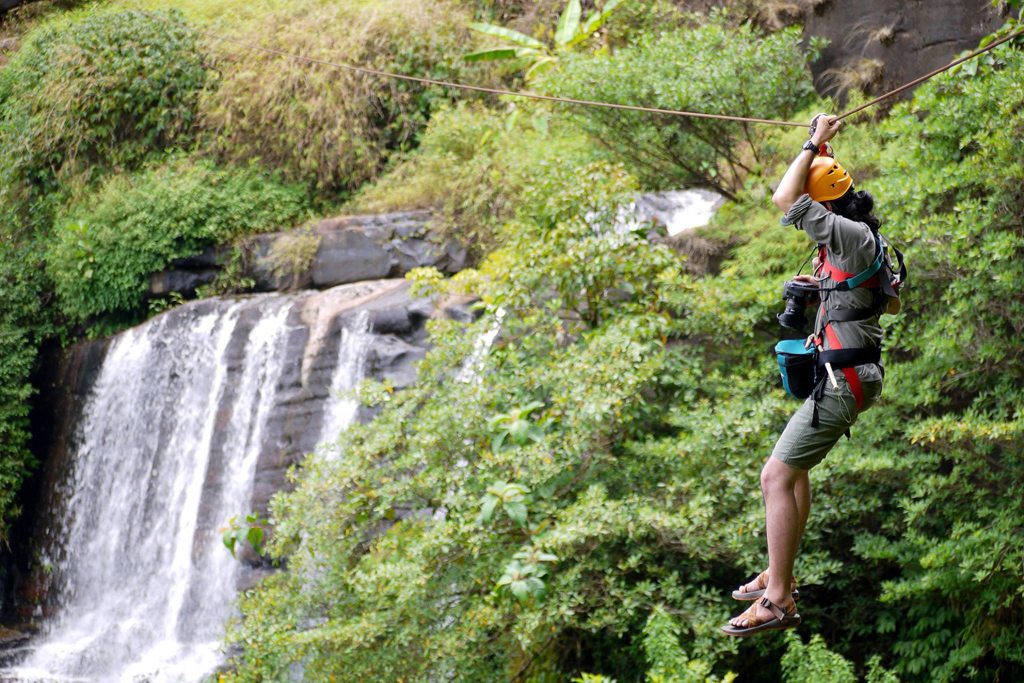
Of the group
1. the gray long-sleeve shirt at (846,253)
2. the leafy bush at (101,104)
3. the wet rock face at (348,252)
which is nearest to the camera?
the gray long-sleeve shirt at (846,253)

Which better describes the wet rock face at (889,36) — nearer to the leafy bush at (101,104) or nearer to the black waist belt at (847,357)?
the black waist belt at (847,357)

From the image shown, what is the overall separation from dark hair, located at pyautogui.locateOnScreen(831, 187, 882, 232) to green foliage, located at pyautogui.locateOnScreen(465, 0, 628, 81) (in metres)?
8.76

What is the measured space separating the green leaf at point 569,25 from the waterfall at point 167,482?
448 centimetres

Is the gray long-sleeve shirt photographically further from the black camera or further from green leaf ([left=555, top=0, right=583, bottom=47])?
green leaf ([left=555, top=0, right=583, bottom=47])

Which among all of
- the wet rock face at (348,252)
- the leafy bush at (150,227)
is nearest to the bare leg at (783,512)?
the wet rock face at (348,252)

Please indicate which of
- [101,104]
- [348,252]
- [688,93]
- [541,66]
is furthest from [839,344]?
[101,104]

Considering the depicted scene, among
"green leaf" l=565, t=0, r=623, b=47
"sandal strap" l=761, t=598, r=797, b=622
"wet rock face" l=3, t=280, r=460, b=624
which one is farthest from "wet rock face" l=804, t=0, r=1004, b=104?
"sandal strap" l=761, t=598, r=797, b=622

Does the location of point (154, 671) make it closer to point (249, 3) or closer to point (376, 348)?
point (376, 348)

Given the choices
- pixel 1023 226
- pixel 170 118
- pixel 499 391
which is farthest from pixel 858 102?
pixel 170 118

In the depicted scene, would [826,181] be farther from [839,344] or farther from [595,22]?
[595,22]

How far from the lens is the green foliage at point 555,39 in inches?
507

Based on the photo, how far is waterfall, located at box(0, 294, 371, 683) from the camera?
11.6 meters

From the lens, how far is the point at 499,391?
784 cm

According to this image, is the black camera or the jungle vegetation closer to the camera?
the black camera
